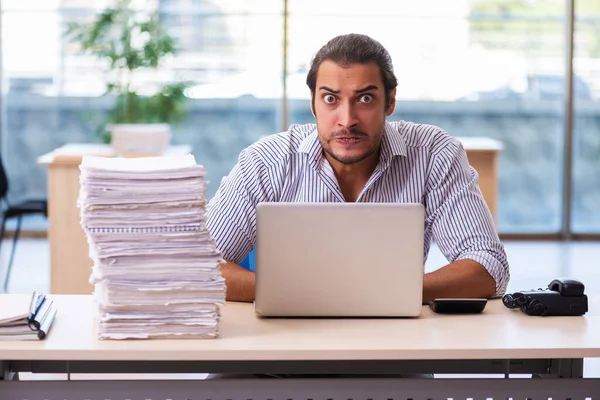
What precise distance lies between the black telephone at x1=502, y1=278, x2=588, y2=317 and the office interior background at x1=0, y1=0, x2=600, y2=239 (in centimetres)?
506

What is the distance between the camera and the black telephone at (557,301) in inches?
84.8

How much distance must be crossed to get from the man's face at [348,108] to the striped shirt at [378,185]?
13cm

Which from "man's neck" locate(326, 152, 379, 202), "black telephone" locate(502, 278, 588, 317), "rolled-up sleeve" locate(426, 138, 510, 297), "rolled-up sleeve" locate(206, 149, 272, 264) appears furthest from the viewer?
"man's neck" locate(326, 152, 379, 202)

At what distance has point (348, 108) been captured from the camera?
247cm

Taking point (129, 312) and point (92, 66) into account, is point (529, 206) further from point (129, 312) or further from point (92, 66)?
point (129, 312)

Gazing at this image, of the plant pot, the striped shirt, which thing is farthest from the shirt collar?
the plant pot

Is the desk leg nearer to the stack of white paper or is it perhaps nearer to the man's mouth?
the stack of white paper

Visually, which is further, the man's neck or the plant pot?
the plant pot

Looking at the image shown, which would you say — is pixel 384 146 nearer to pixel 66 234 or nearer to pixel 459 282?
pixel 459 282

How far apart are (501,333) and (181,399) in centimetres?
68

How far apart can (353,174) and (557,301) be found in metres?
0.74

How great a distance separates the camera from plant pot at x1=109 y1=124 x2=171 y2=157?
5.46m

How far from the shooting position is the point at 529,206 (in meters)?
7.48

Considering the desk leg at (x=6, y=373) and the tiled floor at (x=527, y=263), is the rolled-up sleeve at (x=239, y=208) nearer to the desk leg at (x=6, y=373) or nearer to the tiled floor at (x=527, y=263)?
the desk leg at (x=6, y=373)
